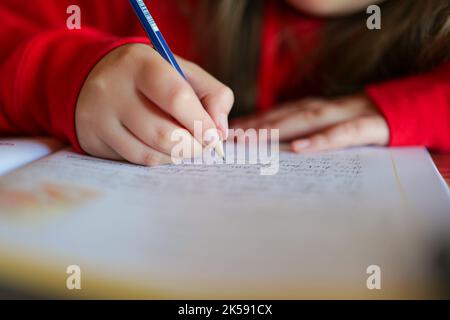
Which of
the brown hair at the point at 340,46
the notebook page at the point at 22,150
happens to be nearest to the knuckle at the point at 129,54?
the notebook page at the point at 22,150

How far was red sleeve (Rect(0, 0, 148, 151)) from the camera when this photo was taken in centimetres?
41

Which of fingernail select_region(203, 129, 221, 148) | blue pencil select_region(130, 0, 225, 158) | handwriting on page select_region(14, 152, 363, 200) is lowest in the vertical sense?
handwriting on page select_region(14, 152, 363, 200)

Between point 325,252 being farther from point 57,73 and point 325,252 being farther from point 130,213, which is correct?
point 57,73

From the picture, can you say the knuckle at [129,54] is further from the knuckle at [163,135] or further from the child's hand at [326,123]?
the child's hand at [326,123]

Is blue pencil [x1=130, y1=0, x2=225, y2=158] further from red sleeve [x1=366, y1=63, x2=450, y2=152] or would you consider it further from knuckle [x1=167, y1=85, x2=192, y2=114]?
red sleeve [x1=366, y1=63, x2=450, y2=152]

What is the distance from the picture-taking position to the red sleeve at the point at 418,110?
1.52 ft

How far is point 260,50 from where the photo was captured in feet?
2.05

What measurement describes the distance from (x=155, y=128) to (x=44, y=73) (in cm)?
16

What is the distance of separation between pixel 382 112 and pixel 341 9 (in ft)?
0.53

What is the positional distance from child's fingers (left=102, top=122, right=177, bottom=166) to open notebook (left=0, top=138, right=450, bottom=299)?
0.04ft

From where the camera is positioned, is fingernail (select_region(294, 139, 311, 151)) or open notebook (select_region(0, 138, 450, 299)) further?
fingernail (select_region(294, 139, 311, 151))

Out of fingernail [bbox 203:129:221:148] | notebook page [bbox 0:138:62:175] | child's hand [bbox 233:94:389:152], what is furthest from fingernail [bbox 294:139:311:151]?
notebook page [bbox 0:138:62:175]
